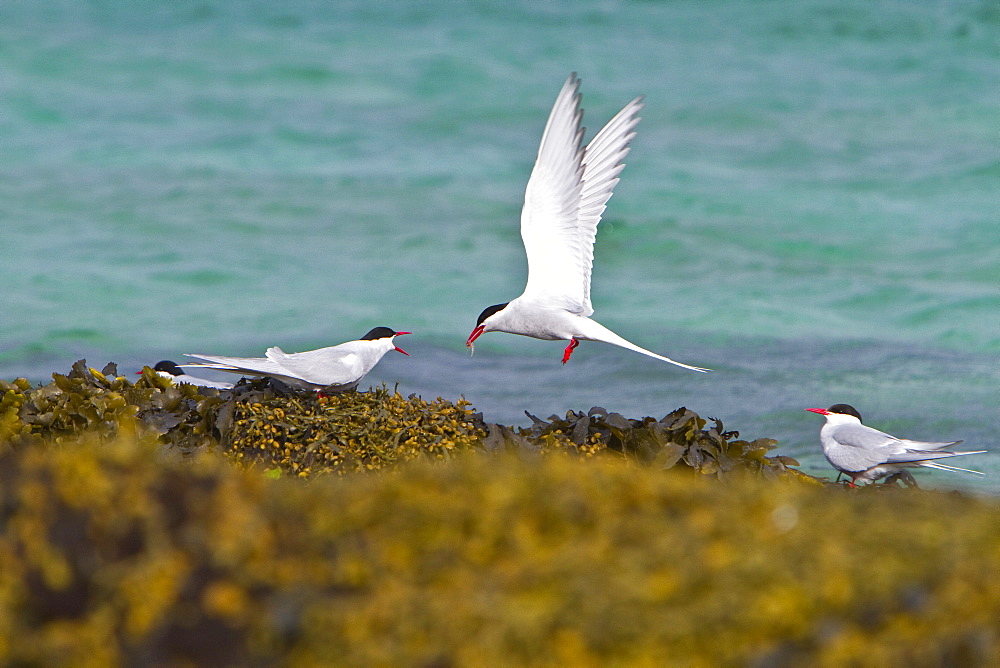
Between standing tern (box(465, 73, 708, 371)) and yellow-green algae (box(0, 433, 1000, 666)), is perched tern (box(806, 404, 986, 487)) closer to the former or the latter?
standing tern (box(465, 73, 708, 371))

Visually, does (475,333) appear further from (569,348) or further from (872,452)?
(872,452)

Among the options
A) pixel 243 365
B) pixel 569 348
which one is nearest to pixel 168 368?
pixel 243 365

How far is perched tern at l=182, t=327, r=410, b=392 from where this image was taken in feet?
24.4

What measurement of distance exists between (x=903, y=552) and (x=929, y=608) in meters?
0.30

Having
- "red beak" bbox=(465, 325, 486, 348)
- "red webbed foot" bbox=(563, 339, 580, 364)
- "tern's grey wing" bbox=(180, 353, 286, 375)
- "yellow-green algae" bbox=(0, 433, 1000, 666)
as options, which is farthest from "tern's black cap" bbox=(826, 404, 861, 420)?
"yellow-green algae" bbox=(0, 433, 1000, 666)

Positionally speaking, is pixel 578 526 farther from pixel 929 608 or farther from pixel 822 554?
pixel 929 608

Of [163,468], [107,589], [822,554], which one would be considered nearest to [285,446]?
[163,468]

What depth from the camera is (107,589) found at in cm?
323

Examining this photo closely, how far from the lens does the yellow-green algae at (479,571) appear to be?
2.80 m

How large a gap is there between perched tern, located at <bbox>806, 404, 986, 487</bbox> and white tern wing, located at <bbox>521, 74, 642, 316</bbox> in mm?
2498

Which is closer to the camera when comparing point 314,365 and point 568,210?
point 314,365

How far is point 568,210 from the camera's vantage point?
8391mm

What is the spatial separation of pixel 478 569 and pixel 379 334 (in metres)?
5.35

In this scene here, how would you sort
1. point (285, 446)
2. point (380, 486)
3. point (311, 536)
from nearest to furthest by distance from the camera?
point (311, 536)
point (380, 486)
point (285, 446)
